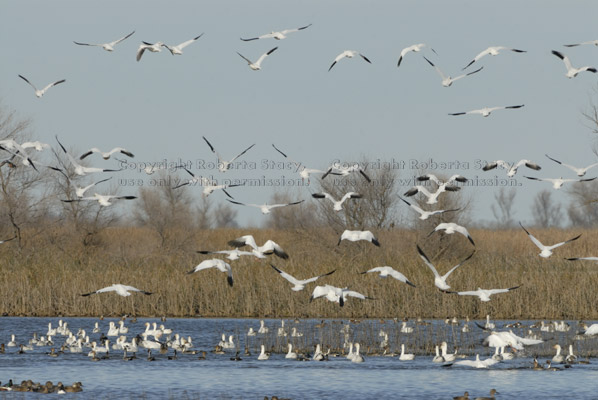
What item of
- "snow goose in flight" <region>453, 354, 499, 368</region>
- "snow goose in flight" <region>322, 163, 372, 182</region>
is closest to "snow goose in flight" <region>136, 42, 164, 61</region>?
"snow goose in flight" <region>322, 163, 372, 182</region>

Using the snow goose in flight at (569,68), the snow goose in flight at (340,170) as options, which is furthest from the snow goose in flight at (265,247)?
the snow goose in flight at (569,68)

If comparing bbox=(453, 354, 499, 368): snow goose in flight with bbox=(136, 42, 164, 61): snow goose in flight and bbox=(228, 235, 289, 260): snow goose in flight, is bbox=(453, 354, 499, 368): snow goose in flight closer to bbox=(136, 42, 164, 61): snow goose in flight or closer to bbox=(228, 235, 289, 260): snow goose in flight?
bbox=(228, 235, 289, 260): snow goose in flight

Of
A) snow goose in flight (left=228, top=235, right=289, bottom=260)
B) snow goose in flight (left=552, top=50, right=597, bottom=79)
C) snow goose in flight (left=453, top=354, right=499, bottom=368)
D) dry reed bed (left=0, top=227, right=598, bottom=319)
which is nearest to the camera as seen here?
snow goose in flight (left=228, top=235, right=289, bottom=260)

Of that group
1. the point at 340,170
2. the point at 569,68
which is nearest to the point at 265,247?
the point at 340,170

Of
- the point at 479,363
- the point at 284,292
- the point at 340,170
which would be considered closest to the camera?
the point at 479,363

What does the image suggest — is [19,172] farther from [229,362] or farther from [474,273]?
[229,362]

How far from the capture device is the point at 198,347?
26.8 meters

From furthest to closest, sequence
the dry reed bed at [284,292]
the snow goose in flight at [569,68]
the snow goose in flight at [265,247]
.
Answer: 1. the dry reed bed at [284,292]
2. the snow goose in flight at [569,68]
3. the snow goose in flight at [265,247]

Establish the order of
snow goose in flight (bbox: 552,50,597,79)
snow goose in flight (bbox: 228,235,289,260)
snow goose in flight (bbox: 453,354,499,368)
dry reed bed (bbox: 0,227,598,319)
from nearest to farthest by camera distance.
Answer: snow goose in flight (bbox: 228,235,289,260) → snow goose in flight (bbox: 453,354,499,368) → snow goose in flight (bbox: 552,50,597,79) → dry reed bed (bbox: 0,227,598,319)

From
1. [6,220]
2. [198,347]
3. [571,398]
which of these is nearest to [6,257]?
[6,220]

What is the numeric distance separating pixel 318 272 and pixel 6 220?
23.0 m

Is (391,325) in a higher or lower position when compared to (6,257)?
lower

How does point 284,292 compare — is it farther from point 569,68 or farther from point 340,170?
point 569,68

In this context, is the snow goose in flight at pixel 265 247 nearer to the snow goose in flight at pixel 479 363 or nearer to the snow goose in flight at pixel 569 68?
the snow goose in flight at pixel 479 363
